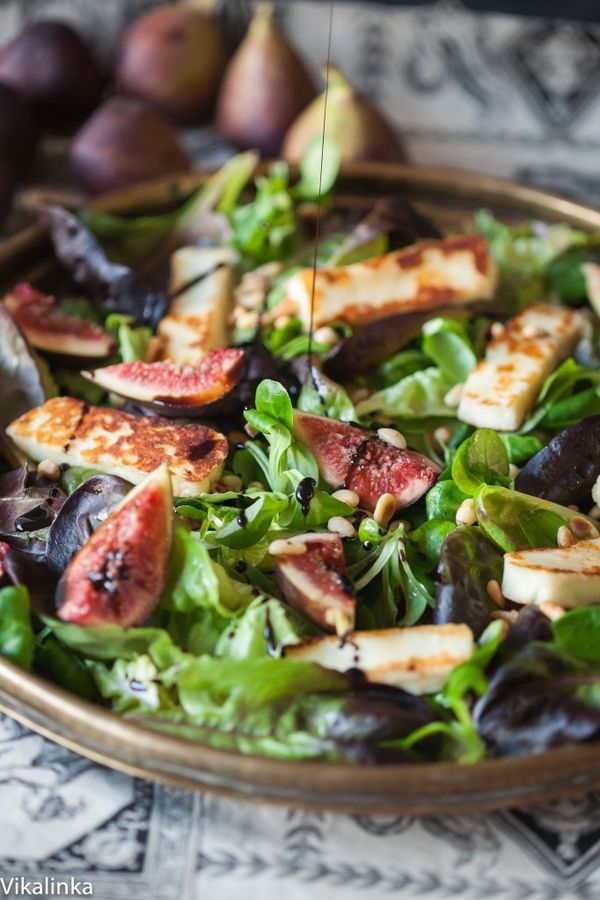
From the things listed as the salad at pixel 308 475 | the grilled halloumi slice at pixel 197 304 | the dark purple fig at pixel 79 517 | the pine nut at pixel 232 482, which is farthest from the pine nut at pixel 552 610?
the grilled halloumi slice at pixel 197 304

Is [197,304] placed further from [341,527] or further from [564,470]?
[564,470]

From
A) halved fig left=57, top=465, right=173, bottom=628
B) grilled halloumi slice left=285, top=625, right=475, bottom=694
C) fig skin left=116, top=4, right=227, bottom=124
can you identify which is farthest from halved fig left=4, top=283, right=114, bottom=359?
fig skin left=116, top=4, right=227, bottom=124

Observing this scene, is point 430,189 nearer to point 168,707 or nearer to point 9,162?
point 9,162

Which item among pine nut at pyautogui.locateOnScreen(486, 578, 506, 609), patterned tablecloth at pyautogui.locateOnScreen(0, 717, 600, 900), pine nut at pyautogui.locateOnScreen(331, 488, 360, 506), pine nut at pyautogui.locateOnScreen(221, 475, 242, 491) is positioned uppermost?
pine nut at pyautogui.locateOnScreen(331, 488, 360, 506)

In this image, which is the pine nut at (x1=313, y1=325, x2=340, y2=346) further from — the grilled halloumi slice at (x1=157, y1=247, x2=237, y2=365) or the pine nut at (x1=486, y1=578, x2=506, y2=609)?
the pine nut at (x1=486, y1=578, x2=506, y2=609)

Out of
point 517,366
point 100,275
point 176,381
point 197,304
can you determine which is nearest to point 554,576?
point 517,366
